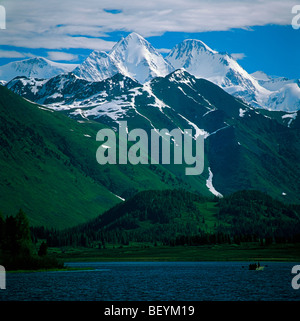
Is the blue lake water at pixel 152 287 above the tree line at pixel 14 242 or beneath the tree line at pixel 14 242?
beneath

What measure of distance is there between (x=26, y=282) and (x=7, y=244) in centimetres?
2799

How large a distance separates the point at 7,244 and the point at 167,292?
224ft

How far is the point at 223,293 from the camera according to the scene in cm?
14050

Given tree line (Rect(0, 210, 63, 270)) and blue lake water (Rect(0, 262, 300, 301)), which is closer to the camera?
blue lake water (Rect(0, 262, 300, 301))

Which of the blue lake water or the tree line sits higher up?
the tree line

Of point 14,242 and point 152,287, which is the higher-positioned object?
point 14,242

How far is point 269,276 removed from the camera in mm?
189375

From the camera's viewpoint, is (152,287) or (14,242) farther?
(14,242)

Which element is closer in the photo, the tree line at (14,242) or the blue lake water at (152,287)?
the blue lake water at (152,287)
